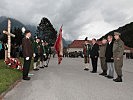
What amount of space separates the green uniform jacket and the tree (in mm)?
99704

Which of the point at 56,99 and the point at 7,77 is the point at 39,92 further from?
the point at 7,77

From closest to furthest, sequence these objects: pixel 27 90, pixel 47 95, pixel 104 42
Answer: pixel 47 95, pixel 27 90, pixel 104 42

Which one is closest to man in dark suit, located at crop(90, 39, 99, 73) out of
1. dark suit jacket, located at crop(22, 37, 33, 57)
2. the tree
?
dark suit jacket, located at crop(22, 37, 33, 57)

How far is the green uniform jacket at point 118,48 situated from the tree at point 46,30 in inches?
3925

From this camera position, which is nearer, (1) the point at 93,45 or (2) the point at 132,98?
(2) the point at 132,98

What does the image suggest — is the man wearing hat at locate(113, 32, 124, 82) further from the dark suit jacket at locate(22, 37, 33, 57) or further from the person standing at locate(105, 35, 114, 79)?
the dark suit jacket at locate(22, 37, 33, 57)

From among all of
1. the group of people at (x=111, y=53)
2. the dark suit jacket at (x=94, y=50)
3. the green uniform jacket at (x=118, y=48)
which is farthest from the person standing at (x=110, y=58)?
the dark suit jacket at (x=94, y=50)

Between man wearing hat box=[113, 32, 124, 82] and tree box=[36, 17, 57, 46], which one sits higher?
tree box=[36, 17, 57, 46]

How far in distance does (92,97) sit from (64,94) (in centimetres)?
88

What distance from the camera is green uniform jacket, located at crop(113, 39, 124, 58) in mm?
13398

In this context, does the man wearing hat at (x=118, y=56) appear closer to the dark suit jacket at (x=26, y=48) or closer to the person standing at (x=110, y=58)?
the person standing at (x=110, y=58)

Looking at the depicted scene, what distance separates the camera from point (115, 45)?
45.0ft

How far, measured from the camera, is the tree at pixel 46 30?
114m

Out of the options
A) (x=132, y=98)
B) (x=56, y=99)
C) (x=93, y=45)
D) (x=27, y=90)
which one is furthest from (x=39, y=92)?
(x=93, y=45)
